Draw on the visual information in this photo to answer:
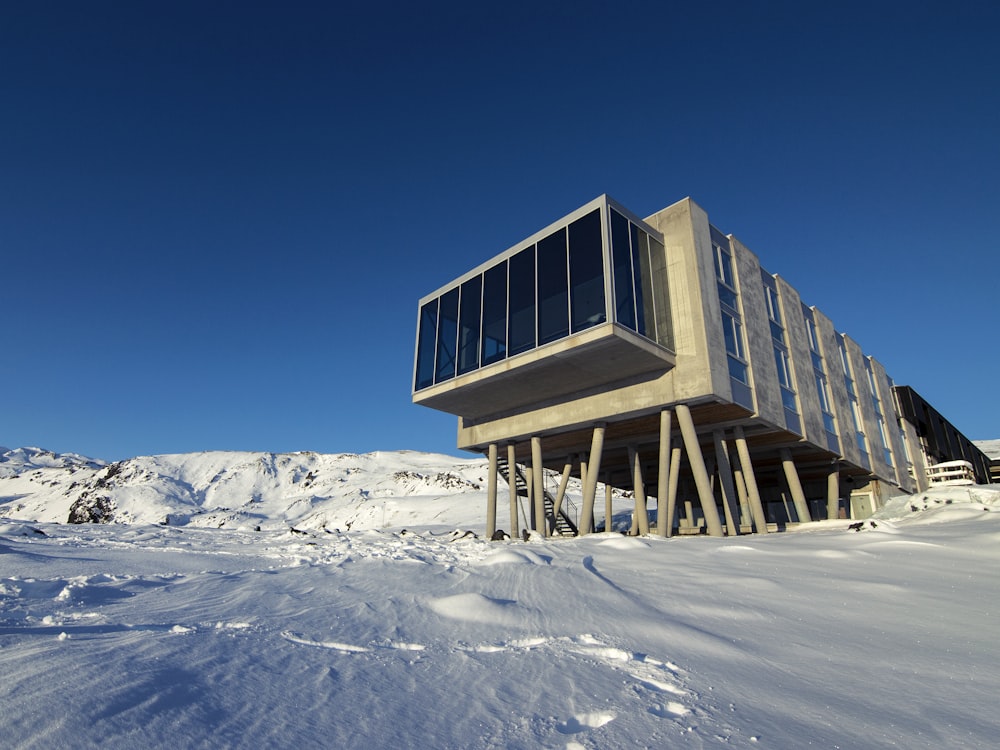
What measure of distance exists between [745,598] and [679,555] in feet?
11.1

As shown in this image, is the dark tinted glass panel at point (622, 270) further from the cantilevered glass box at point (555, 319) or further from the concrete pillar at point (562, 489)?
the concrete pillar at point (562, 489)

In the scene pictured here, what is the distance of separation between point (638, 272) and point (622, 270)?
0.97m

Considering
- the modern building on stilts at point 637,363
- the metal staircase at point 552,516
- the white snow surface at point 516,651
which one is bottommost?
the white snow surface at point 516,651

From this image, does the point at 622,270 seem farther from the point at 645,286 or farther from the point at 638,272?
the point at 645,286

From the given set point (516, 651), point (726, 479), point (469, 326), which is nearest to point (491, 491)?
point (469, 326)

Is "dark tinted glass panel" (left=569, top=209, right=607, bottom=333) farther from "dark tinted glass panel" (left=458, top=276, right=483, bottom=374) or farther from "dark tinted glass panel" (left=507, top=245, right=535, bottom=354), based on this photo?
"dark tinted glass panel" (left=458, top=276, right=483, bottom=374)

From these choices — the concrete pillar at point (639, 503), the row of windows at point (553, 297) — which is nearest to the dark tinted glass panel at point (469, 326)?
the row of windows at point (553, 297)

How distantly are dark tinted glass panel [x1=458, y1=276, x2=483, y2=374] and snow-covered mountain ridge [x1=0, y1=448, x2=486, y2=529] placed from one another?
2843 centimetres

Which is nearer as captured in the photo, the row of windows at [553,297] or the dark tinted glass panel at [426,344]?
the row of windows at [553,297]

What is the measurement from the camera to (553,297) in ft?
63.4

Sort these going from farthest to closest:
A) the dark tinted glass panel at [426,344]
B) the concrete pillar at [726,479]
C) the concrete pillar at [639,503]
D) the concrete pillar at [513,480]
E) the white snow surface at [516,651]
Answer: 1. the concrete pillar at [513,480]
2. the dark tinted glass panel at [426,344]
3. the concrete pillar at [639,503]
4. the concrete pillar at [726,479]
5. the white snow surface at [516,651]

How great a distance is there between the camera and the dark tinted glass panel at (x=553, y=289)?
61.1 feet

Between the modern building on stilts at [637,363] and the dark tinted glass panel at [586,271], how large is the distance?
0.05m

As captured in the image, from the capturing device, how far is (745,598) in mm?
5688
